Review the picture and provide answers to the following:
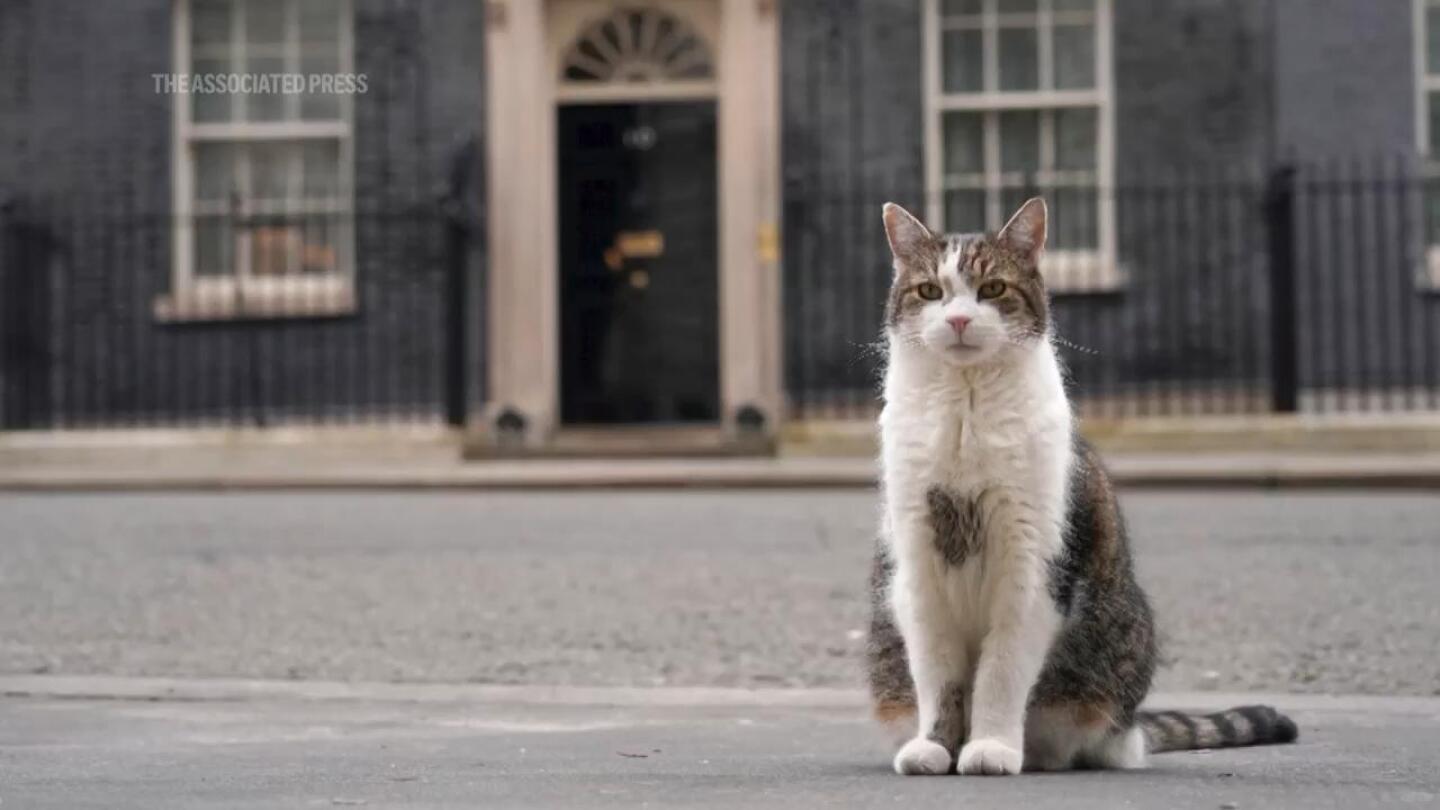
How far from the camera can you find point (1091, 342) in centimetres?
1722

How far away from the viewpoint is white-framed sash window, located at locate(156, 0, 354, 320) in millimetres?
17797

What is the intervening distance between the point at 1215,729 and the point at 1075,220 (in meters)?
12.2

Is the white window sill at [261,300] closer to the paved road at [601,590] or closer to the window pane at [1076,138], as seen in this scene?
the paved road at [601,590]

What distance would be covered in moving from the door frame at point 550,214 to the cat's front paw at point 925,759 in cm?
1239

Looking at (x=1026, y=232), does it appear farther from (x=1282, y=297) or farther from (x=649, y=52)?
(x=649, y=52)

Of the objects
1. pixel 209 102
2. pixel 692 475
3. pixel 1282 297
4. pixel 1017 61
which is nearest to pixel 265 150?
pixel 209 102

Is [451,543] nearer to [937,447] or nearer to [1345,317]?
[937,447]

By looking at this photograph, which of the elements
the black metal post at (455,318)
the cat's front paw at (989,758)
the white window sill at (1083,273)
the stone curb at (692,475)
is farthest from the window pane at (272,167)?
the cat's front paw at (989,758)

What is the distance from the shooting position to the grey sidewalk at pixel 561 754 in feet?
15.6

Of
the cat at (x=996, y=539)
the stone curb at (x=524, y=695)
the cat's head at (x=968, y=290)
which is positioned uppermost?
the cat's head at (x=968, y=290)

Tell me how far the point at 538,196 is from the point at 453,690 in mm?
10589

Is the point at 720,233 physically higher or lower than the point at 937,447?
higher

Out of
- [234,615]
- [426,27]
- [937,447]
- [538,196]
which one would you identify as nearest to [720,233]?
[538,196]

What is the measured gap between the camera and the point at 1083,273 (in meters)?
17.4
